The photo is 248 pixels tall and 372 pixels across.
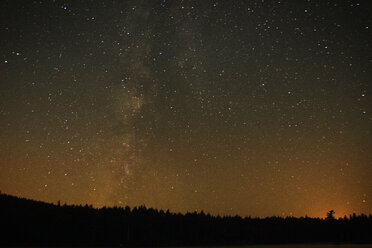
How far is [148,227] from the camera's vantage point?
70938 mm

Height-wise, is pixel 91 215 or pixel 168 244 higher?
pixel 91 215

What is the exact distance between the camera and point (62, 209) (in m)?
71.8

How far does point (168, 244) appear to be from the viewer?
224 feet

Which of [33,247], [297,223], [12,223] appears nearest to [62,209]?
[12,223]

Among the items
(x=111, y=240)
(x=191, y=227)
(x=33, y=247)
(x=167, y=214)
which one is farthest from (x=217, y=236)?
(x=33, y=247)

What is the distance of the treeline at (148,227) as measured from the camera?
204 feet

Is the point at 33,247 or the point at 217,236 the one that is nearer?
the point at 33,247

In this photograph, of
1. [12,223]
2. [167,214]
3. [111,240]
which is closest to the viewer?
[12,223]

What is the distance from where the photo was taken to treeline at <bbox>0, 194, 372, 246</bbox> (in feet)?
204

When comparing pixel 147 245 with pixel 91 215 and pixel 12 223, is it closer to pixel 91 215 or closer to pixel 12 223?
pixel 91 215

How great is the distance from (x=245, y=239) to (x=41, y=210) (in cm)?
4560

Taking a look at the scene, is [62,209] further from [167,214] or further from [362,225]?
[362,225]

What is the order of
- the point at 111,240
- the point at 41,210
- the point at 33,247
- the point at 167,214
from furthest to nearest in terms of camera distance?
the point at 167,214
the point at 41,210
the point at 111,240
the point at 33,247

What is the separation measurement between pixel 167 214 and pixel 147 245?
570 inches
